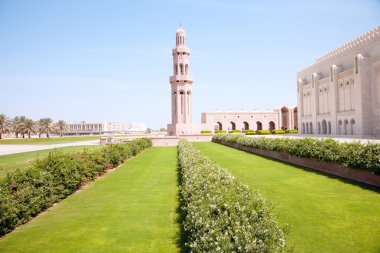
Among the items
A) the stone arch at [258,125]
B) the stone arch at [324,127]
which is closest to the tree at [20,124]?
the stone arch at [258,125]

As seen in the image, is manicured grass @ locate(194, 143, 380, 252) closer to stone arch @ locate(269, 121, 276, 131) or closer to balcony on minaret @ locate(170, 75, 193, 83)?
balcony on minaret @ locate(170, 75, 193, 83)

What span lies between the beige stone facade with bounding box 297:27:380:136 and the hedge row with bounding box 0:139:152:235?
2866cm

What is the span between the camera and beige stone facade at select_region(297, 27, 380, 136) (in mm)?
31891

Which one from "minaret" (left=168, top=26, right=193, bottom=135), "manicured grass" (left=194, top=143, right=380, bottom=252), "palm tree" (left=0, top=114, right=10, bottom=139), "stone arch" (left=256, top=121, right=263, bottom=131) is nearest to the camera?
"manicured grass" (left=194, top=143, right=380, bottom=252)

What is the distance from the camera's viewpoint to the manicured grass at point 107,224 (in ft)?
20.8

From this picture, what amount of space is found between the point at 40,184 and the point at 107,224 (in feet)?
9.73

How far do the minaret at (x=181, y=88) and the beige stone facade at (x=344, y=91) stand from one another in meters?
18.1

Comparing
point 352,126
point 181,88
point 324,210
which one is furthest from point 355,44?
point 324,210

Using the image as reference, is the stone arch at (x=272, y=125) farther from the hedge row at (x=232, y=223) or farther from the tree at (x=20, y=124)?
the hedge row at (x=232, y=223)

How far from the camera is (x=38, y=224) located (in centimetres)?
796

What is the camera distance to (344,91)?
3712 cm

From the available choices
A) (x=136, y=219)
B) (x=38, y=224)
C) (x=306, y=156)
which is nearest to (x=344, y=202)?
(x=136, y=219)

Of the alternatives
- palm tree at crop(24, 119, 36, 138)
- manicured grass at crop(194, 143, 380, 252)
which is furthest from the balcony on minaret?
palm tree at crop(24, 119, 36, 138)

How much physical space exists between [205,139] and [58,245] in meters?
42.7
